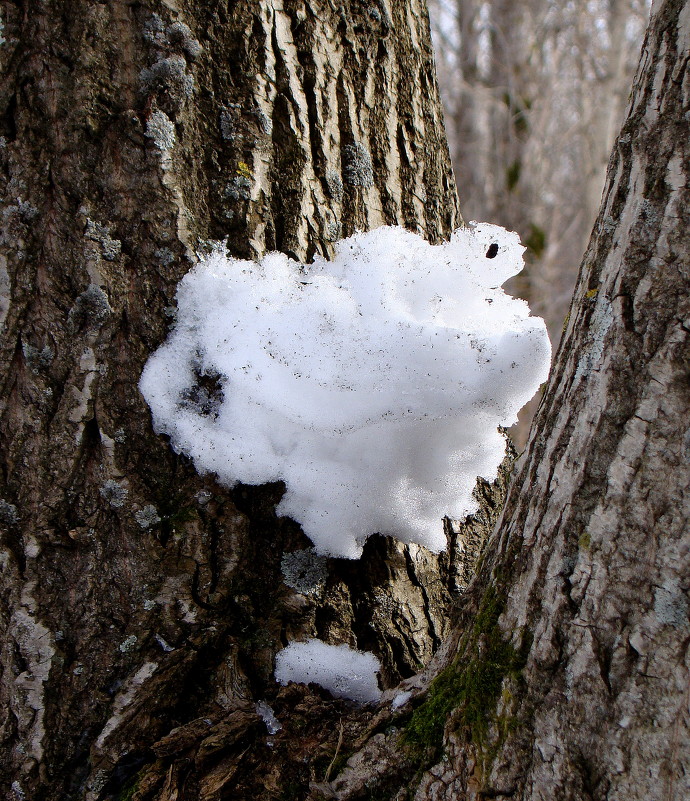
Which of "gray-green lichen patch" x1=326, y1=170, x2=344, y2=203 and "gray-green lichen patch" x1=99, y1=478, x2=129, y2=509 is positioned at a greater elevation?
"gray-green lichen patch" x1=326, y1=170, x2=344, y2=203

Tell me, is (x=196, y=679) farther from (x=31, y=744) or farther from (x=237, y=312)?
(x=237, y=312)

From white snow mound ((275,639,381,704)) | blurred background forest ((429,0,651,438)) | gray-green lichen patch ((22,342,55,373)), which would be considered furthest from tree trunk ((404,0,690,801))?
blurred background forest ((429,0,651,438))

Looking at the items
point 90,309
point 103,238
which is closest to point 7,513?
point 90,309

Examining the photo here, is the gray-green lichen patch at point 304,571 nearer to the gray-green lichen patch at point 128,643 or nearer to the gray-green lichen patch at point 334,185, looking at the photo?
the gray-green lichen patch at point 128,643

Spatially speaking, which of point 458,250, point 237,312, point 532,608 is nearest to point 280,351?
point 237,312

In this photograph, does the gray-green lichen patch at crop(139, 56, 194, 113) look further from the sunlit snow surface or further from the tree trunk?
the tree trunk

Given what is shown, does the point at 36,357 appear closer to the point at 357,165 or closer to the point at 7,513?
the point at 7,513
